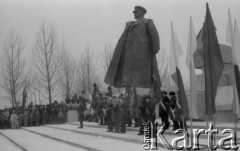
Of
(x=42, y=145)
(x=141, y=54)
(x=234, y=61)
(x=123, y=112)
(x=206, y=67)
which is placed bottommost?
(x=42, y=145)

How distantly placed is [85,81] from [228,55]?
26.7 m

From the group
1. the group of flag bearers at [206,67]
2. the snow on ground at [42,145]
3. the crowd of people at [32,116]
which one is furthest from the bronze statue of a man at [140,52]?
the crowd of people at [32,116]

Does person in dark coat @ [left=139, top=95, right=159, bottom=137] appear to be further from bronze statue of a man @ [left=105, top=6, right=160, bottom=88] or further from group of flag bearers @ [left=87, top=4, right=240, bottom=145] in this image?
bronze statue of a man @ [left=105, top=6, right=160, bottom=88]

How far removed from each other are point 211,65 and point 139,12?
831 centimetres

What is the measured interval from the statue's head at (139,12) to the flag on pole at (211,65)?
775cm

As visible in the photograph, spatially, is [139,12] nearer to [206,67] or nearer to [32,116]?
[206,67]

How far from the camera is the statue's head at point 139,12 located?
650 inches

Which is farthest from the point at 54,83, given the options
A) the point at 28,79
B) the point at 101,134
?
the point at 101,134

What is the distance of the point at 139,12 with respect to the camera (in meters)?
16.5

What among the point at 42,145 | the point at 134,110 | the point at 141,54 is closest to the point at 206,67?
the point at 134,110

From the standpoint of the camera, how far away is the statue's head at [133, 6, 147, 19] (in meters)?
16.5

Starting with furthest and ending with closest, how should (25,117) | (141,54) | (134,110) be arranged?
(25,117) < (141,54) < (134,110)

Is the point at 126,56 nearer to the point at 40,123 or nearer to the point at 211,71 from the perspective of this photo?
the point at 211,71

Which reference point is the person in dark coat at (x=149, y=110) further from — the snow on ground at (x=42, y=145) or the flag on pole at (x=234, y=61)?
the flag on pole at (x=234, y=61)
